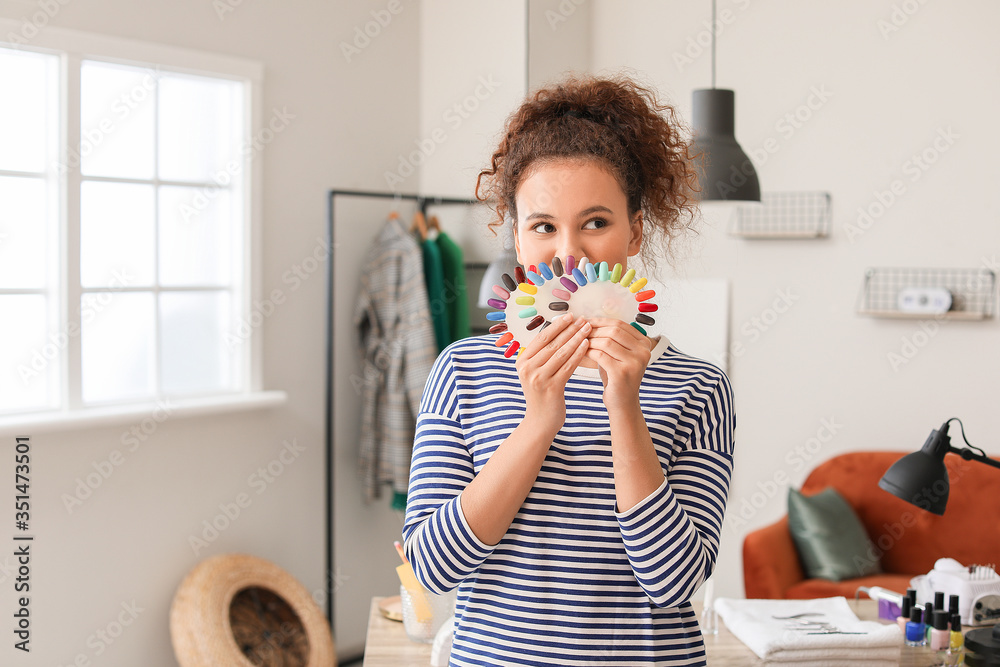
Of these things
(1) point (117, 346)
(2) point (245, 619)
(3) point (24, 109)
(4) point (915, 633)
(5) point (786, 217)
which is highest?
(3) point (24, 109)

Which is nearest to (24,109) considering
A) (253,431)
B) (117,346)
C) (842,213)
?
(117,346)

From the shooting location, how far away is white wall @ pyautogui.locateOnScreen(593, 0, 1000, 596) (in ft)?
10.6

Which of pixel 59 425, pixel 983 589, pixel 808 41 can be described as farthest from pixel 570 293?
pixel 808 41

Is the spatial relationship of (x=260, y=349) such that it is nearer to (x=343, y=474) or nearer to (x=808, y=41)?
(x=343, y=474)

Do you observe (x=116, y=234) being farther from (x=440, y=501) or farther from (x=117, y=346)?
(x=440, y=501)

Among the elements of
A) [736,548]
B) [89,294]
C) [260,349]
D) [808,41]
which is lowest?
[736,548]

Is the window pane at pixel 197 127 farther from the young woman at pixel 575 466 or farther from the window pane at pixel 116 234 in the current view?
the young woman at pixel 575 466

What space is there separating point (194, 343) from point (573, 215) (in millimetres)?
2539

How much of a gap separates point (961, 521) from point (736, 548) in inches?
37.5

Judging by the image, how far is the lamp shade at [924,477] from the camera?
1.72 m

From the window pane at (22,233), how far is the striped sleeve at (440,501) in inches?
88.9

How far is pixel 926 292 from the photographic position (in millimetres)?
3277

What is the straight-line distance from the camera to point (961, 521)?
3090 millimetres

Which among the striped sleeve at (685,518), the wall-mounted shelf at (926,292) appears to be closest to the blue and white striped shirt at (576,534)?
the striped sleeve at (685,518)
